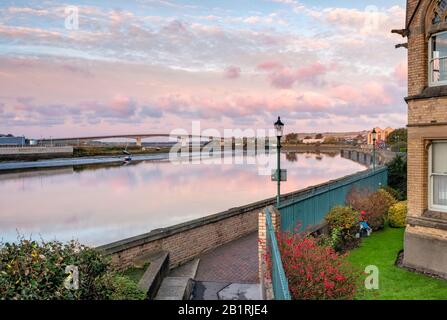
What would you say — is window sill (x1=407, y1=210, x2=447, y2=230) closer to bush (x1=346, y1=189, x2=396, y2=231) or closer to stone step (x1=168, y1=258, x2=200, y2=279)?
bush (x1=346, y1=189, x2=396, y2=231)

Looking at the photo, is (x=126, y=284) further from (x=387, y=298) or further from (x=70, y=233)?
(x=70, y=233)

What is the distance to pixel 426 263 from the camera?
12852 mm

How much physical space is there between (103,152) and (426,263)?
512 feet

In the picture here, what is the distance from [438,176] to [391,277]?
3.55 metres

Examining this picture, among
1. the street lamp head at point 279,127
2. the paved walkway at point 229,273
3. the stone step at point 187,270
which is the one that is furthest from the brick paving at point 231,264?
the street lamp head at point 279,127

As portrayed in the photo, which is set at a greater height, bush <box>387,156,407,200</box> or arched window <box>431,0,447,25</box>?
arched window <box>431,0,447,25</box>

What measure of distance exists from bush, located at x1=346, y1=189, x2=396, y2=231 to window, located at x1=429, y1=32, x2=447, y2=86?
26.4ft

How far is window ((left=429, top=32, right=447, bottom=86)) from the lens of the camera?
12547 mm

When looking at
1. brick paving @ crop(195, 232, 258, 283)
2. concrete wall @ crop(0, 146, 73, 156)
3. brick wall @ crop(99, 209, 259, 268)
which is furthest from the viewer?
concrete wall @ crop(0, 146, 73, 156)

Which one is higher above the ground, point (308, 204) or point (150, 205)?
point (308, 204)

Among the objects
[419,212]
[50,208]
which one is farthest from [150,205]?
[419,212]

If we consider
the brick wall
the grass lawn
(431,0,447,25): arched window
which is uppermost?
(431,0,447,25): arched window

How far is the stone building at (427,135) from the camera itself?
12406 mm

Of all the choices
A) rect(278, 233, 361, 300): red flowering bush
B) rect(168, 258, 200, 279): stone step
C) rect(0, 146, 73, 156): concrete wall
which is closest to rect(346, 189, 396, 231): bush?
rect(168, 258, 200, 279): stone step
